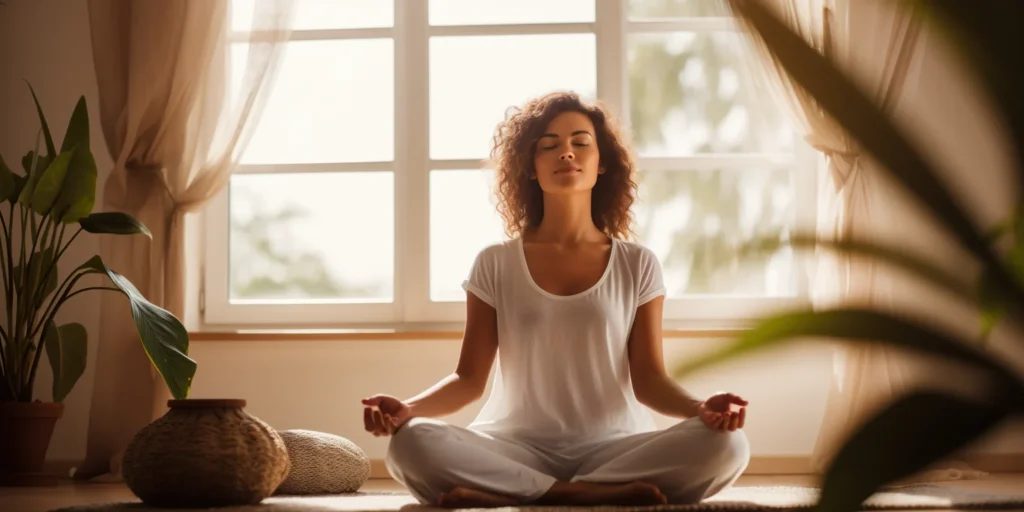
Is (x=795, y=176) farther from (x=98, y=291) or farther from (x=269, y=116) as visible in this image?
(x=98, y=291)

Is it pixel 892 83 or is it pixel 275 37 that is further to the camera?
pixel 275 37

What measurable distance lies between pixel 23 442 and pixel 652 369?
1.91m

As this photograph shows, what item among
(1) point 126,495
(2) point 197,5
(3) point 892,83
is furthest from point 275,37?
(3) point 892,83

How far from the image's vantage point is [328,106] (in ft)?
12.8

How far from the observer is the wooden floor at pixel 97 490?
2461 mm

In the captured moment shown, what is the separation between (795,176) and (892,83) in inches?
20.7

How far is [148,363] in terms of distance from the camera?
344cm

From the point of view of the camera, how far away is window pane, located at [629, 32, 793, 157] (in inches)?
149

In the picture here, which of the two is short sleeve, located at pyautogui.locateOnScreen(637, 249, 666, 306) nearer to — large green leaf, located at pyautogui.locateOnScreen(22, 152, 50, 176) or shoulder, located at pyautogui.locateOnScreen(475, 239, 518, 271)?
shoulder, located at pyautogui.locateOnScreen(475, 239, 518, 271)

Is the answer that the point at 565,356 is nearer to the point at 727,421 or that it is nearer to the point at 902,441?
the point at 727,421

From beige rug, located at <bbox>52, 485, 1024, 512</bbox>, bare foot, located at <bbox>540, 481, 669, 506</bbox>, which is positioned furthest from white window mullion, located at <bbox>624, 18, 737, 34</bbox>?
bare foot, located at <bbox>540, 481, 669, 506</bbox>

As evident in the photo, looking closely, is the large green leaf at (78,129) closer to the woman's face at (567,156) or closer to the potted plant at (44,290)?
the potted plant at (44,290)

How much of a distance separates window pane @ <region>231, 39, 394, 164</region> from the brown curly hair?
1.27 meters

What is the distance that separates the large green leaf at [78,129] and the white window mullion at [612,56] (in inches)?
66.9
